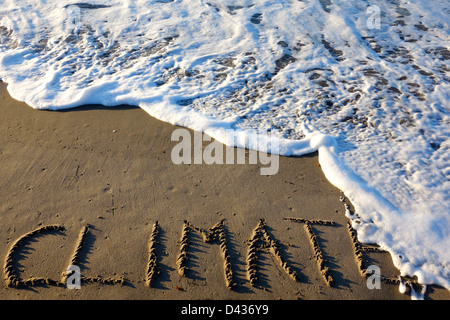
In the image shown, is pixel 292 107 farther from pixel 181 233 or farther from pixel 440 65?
pixel 440 65

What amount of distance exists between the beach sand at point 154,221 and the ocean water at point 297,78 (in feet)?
1.22

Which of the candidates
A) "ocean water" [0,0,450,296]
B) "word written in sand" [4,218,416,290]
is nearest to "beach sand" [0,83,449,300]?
"word written in sand" [4,218,416,290]

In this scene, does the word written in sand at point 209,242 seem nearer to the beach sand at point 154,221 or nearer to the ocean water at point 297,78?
the beach sand at point 154,221

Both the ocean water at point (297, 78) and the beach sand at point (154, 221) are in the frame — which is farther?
the ocean water at point (297, 78)

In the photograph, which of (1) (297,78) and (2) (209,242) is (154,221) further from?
(1) (297,78)

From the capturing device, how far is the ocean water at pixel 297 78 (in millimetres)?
3111

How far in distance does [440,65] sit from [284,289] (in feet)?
14.0

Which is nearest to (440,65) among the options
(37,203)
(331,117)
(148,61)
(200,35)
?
(331,117)

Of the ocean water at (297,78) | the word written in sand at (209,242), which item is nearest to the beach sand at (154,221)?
the word written in sand at (209,242)

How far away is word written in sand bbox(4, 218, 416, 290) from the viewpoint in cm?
244

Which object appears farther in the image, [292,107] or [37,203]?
[292,107]

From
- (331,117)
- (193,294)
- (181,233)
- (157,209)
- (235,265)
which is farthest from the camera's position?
(331,117)

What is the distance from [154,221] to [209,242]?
1.70 feet

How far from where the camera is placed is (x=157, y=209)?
2.94 m
